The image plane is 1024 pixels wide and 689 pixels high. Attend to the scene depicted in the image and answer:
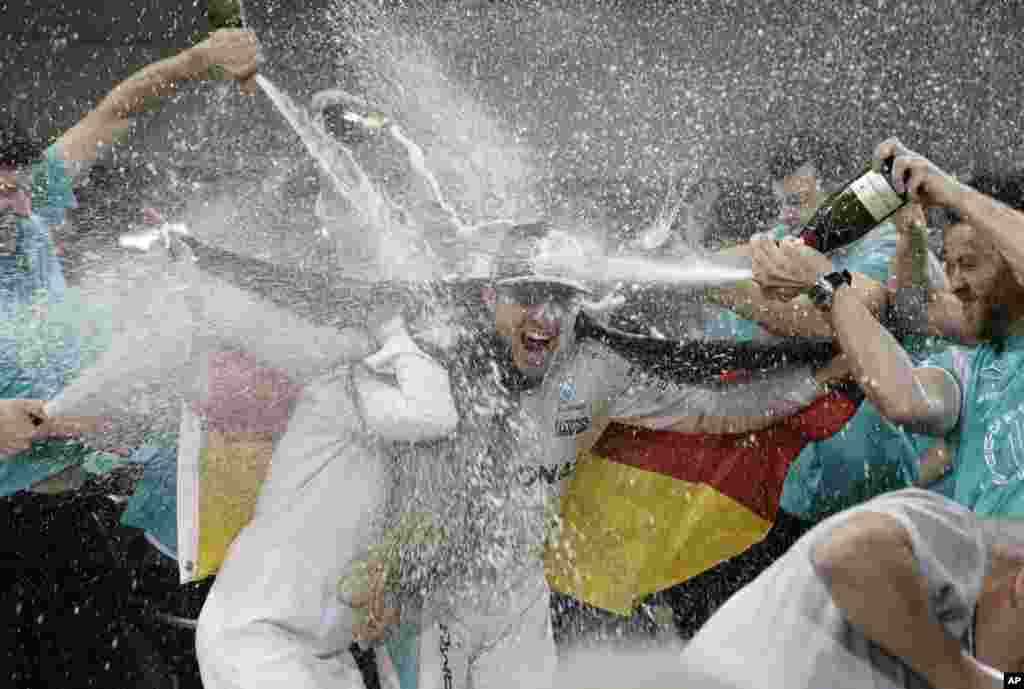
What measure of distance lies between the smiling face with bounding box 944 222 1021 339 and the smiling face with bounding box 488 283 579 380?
624mm

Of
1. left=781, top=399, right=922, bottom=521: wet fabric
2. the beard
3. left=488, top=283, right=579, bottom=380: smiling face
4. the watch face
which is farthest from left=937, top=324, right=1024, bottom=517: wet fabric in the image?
the watch face

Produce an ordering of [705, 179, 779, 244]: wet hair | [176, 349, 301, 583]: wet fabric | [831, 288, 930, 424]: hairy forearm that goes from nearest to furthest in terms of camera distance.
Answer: [831, 288, 930, 424]: hairy forearm → [176, 349, 301, 583]: wet fabric → [705, 179, 779, 244]: wet hair

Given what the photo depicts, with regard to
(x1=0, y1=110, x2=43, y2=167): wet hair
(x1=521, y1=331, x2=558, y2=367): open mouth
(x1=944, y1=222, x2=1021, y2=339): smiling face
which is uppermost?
(x1=944, y1=222, x2=1021, y2=339): smiling face

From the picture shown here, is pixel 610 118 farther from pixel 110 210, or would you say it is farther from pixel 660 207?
pixel 110 210

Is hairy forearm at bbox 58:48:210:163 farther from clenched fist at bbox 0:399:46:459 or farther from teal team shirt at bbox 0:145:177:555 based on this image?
clenched fist at bbox 0:399:46:459

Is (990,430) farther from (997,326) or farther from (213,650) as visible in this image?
(213,650)

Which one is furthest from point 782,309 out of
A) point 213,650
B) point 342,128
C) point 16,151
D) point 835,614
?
point 16,151

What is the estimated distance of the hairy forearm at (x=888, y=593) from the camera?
1119 mm

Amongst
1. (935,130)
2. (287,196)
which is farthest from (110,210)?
(935,130)

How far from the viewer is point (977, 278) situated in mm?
1514

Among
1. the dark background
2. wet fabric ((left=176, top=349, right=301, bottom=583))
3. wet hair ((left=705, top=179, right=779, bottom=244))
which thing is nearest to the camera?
wet fabric ((left=176, top=349, right=301, bottom=583))

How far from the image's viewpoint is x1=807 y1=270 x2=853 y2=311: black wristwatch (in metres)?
1.66

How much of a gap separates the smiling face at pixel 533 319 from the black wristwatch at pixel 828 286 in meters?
0.42

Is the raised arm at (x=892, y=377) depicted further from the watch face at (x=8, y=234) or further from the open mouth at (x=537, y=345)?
the watch face at (x=8, y=234)
